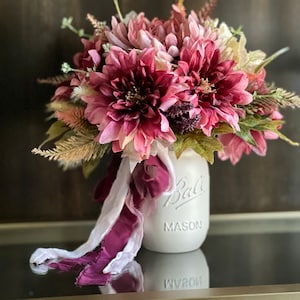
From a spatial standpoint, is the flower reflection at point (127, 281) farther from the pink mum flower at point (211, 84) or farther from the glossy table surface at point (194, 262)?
the pink mum flower at point (211, 84)

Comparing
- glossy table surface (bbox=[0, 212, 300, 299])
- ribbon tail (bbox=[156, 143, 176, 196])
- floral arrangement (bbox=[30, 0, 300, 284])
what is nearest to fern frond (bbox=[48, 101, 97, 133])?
floral arrangement (bbox=[30, 0, 300, 284])

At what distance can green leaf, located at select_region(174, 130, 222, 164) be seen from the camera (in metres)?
0.89

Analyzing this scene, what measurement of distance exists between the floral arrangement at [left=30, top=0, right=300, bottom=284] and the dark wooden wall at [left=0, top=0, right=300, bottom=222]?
158 millimetres

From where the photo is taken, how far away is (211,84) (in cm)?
89

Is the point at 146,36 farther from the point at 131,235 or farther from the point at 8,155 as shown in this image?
the point at 8,155

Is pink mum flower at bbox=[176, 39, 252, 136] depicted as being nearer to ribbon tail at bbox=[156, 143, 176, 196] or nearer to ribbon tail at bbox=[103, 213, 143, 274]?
ribbon tail at bbox=[156, 143, 176, 196]

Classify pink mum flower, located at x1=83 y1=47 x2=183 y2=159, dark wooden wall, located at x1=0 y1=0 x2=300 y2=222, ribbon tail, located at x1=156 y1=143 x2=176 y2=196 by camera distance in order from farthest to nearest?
dark wooden wall, located at x1=0 y1=0 x2=300 y2=222 → ribbon tail, located at x1=156 y1=143 x2=176 y2=196 → pink mum flower, located at x1=83 y1=47 x2=183 y2=159

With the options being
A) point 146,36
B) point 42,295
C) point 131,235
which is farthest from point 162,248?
point 146,36

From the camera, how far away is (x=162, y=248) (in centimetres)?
101

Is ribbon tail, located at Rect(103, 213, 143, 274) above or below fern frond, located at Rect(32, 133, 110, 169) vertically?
below

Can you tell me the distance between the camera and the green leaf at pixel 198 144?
89 cm

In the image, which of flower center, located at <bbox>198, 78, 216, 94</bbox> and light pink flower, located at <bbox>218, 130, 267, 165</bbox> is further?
light pink flower, located at <bbox>218, 130, 267, 165</bbox>

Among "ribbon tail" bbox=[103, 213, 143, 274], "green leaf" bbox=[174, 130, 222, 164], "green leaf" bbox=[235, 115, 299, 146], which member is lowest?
"ribbon tail" bbox=[103, 213, 143, 274]

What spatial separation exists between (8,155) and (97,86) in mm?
346
